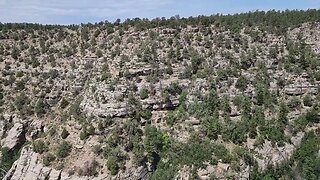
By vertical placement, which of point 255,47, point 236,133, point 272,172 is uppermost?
point 255,47

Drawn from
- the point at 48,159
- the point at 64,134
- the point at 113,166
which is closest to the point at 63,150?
the point at 48,159

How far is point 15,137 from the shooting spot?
57.7 m

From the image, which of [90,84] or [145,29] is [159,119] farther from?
[145,29]

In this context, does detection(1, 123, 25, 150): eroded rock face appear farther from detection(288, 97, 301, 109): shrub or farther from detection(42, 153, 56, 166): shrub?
detection(288, 97, 301, 109): shrub

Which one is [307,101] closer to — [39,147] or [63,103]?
[63,103]

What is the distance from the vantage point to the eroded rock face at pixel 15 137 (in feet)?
188

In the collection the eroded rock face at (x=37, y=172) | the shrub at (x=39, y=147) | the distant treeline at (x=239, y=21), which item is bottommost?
the eroded rock face at (x=37, y=172)

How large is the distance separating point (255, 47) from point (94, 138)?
995 inches

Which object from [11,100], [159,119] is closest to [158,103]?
[159,119]

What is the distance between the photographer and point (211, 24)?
69625mm

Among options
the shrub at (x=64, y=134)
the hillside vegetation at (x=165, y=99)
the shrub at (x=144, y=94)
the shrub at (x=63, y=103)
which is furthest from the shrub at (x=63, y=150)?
the shrub at (x=144, y=94)

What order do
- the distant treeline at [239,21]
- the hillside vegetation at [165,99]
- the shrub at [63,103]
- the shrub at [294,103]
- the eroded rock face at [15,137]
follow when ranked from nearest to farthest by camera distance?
the hillside vegetation at [165,99] → the shrub at [294,103] → the eroded rock face at [15,137] → the shrub at [63,103] → the distant treeline at [239,21]

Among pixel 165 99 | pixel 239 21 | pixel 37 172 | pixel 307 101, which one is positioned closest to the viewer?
pixel 37 172

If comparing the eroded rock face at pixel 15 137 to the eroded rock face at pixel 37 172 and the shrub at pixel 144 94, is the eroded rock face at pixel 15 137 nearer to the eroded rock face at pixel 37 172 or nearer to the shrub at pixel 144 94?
the eroded rock face at pixel 37 172
